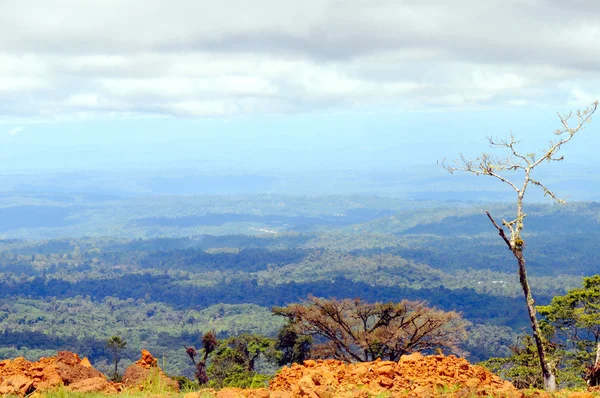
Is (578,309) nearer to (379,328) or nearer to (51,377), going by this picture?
(379,328)

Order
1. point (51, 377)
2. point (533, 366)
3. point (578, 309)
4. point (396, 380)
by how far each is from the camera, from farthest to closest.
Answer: point (533, 366), point (578, 309), point (51, 377), point (396, 380)

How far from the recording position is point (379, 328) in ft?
103

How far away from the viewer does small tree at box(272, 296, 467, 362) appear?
3011cm

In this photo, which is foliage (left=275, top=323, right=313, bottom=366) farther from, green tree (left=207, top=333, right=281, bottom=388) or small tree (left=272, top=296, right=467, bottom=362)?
small tree (left=272, top=296, right=467, bottom=362)

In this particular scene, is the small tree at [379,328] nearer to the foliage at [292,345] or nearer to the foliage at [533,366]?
the foliage at [533,366]

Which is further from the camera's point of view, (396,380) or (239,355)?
(239,355)

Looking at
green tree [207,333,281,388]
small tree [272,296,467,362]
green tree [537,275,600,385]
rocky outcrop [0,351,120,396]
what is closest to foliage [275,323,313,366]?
green tree [207,333,281,388]

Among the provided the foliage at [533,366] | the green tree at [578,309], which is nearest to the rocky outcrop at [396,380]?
the foliage at [533,366]

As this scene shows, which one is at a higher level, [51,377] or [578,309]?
[51,377]

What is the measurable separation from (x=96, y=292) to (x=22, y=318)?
4727 cm

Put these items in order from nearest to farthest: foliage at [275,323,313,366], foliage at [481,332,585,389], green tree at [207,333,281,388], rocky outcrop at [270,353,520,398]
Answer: rocky outcrop at [270,353,520,398] < foliage at [481,332,585,389] < foliage at [275,323,313,366] < green tree at [207,333,281,388]

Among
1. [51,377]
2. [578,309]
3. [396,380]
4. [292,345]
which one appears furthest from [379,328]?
[51,377]

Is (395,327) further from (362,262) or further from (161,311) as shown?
(362,262)

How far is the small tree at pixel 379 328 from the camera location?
30109 millimetres
